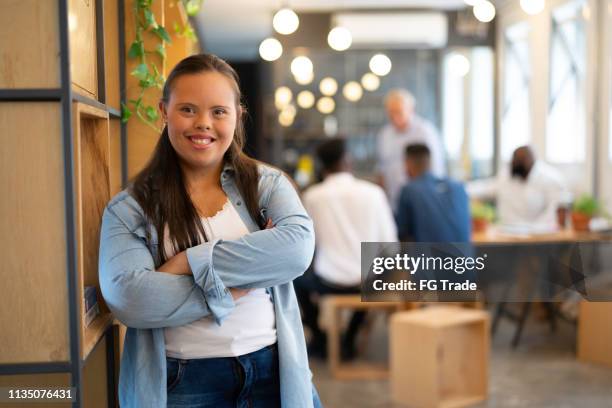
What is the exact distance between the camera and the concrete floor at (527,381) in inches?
153

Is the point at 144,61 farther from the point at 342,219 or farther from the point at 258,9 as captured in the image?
the point at 258,9

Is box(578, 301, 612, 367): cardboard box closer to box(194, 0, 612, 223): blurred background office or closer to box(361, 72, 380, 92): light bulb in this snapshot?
box(194, 0, 612, 223): blurred background office

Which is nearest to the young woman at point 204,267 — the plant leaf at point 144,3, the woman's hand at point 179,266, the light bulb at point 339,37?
the woman's hand at point 179,266

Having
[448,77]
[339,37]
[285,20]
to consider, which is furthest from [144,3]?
[448,77]

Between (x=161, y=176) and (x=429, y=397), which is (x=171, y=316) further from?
(x=429, y=397)

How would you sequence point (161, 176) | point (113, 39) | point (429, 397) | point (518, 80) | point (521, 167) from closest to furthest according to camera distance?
point (161, 176) < point (113, 39) < point (429, 397) < point (521, 167) < point (518, 80)

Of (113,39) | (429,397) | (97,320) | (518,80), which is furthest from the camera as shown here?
(518,80)

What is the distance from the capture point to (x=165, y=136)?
1.66 metres

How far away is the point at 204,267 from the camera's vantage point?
58.6 inches

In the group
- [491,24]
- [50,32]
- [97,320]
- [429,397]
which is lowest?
[429,397]

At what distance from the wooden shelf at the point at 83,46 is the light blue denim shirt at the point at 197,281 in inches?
11.6

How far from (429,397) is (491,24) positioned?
17.6 feet

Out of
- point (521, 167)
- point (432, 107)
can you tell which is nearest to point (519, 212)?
point (521, 167)

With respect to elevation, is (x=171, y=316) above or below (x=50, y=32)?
below
